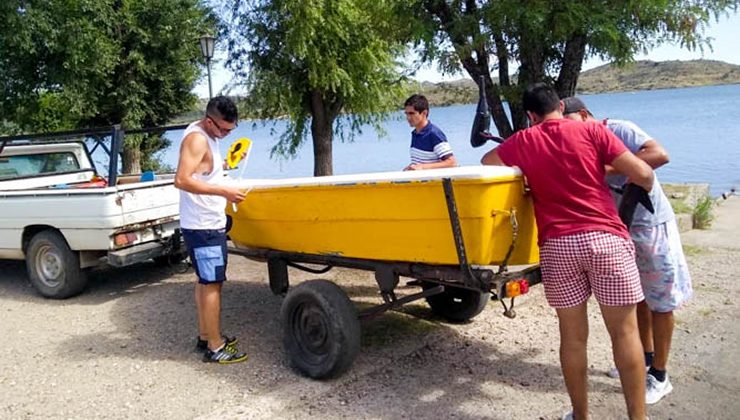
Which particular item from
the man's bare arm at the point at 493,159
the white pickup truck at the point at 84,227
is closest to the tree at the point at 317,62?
the white pickup truck at the point at 84,227

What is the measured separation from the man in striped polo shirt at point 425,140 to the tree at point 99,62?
741 centimetres

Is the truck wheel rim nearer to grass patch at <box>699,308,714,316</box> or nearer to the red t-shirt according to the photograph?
the red t-shirt

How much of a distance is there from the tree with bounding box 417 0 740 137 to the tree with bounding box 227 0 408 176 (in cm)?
203

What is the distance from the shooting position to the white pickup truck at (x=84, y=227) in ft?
20.9

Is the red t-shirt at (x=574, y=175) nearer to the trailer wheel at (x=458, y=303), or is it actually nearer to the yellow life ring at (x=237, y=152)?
the trailer wheel at (x=458, y=303)

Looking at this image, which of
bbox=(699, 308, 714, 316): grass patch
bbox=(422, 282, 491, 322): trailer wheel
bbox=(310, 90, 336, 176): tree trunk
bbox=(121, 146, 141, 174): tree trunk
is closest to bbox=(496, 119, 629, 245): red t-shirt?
bbox=(422, 282, 491, 322): trailer wheel

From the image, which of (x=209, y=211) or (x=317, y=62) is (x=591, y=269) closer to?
(x=209, y=211)

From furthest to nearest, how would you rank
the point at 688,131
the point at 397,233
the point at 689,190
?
the point at 688,131
the point at 689,190
the point at 397,233

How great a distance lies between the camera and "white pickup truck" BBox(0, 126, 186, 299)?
20.9 feet

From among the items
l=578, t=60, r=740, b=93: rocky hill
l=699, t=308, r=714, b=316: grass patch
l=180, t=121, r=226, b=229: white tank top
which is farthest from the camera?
l=578, t=60, r=740, b=93: rocky hill

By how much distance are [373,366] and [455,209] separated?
5.28 feet

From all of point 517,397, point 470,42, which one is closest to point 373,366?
point 517,397

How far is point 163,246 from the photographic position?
6.72m

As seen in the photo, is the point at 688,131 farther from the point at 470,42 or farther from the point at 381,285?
the point at 381,285
